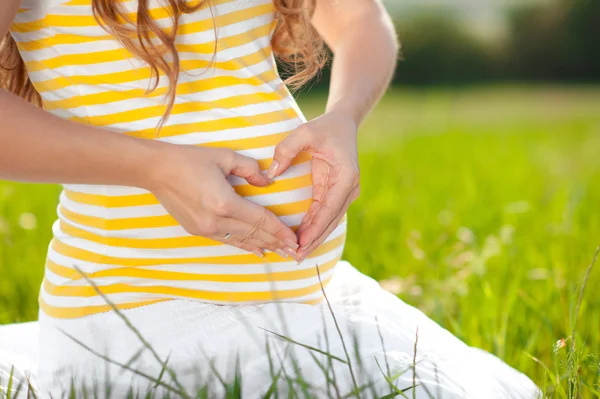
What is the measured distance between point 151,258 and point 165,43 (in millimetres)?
329

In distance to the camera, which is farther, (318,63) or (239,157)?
(318,63)

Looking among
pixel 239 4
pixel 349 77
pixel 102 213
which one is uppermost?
pixel 239 4

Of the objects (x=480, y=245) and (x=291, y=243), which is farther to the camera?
(x=480, y=245)

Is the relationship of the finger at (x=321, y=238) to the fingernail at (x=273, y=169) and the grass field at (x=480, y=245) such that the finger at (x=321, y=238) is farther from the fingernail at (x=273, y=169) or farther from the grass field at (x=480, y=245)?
the grass field at (x=480, y=245)

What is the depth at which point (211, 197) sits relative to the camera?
0.98m

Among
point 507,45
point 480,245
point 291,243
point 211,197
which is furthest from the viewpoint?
point 507,45

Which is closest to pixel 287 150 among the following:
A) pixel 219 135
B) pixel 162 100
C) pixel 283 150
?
pixel 283 150

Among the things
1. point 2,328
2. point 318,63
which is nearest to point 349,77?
point 318,63

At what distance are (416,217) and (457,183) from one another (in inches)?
34.4

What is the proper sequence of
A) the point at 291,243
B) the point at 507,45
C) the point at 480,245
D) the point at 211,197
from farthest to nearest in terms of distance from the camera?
the point at 507,45 < the point at 480,245 < the point at 291,243 < the point at 211,197

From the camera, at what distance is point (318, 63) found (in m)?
1.44

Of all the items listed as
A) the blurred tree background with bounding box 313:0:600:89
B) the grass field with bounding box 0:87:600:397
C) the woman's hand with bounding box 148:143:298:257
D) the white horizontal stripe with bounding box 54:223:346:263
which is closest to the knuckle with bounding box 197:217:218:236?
the woman's hand with bounding box 148:143:298:257

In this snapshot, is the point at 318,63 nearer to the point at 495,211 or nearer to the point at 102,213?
the point at 102,213

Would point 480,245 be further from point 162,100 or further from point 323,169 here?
point 162,100
